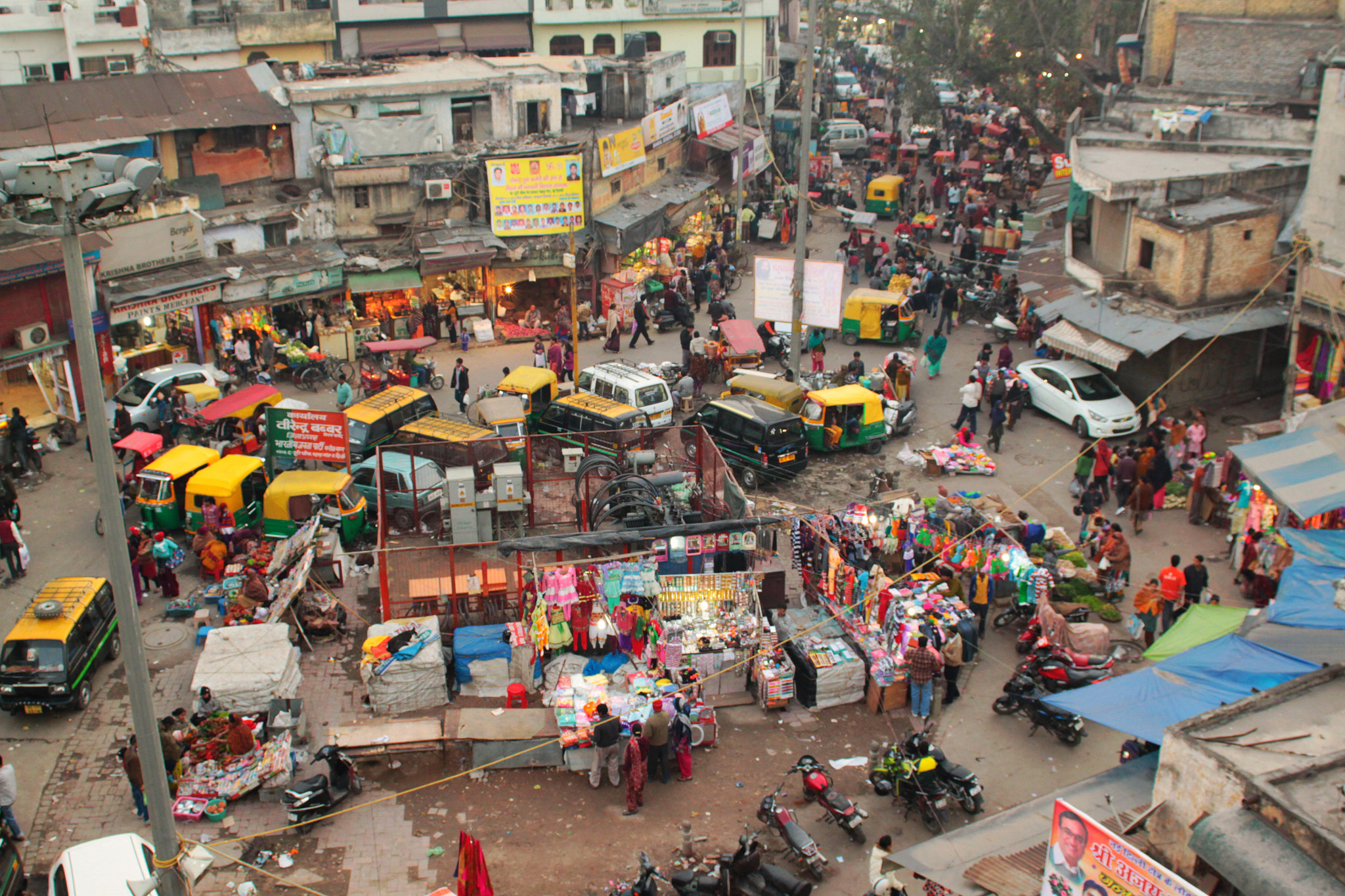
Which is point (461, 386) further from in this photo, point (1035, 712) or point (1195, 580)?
point (1195, 580)

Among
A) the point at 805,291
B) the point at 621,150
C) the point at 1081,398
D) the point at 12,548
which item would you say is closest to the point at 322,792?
the point at 12,548

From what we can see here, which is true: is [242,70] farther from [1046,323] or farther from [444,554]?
[1046,323]

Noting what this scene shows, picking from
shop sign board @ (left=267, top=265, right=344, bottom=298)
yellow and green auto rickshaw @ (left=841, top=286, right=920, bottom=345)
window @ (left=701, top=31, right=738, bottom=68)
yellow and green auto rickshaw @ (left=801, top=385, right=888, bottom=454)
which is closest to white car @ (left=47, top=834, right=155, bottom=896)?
yellow and green auto rickshaw @ (left=801, top=385, right=888, bottom=454)

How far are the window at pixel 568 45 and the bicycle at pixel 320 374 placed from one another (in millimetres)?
21110

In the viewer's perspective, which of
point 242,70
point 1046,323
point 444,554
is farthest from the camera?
point 242,70

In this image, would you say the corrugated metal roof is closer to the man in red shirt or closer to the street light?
the street light

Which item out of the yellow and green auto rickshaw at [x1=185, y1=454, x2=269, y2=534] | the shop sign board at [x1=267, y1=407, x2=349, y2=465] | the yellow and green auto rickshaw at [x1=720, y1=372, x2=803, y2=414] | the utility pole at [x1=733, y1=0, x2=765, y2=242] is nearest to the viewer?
the yellow and green auto rickshaw at [x1=185, y1=454, x2=269, y2=534]

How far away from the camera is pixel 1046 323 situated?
27.7 meters

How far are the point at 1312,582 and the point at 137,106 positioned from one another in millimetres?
27893

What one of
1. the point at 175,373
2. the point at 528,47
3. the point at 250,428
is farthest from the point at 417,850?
the point at 528,47

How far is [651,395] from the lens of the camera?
78.9 ft

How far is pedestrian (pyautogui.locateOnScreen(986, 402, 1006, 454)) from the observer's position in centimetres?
2356

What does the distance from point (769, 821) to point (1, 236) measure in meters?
20.2

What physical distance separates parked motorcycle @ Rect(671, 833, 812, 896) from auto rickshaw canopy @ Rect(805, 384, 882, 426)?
1223cm
